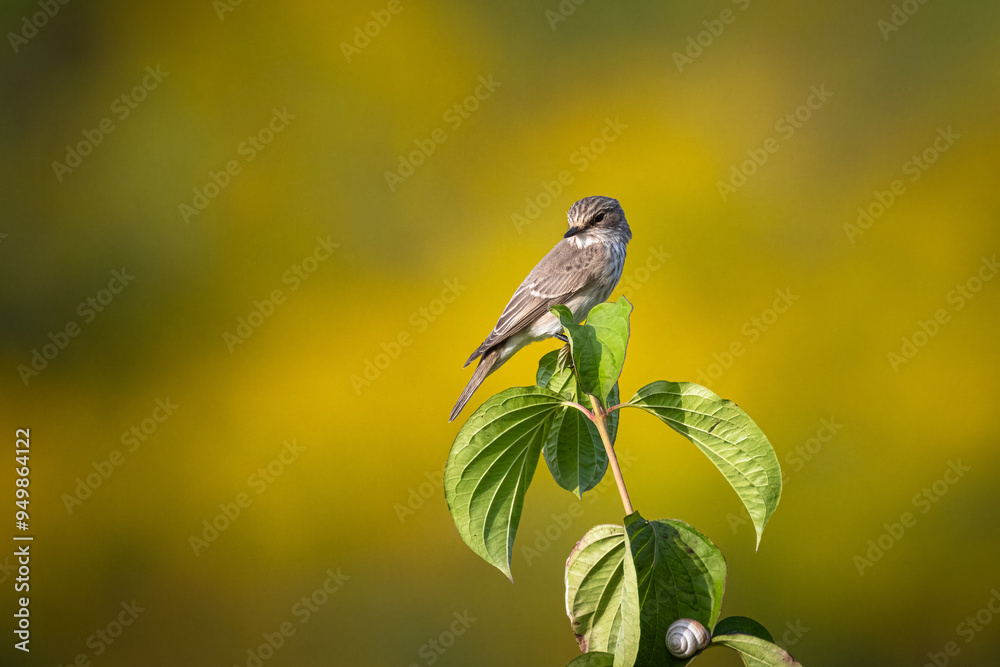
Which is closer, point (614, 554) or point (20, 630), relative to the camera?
point (614, 554)

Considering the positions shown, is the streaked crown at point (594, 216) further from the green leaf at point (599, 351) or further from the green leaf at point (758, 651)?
the green leaf at point (758, 651)

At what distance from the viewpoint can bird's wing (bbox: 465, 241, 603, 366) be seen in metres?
2.25

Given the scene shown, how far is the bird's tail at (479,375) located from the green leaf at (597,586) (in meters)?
1.16

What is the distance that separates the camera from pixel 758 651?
811 mm

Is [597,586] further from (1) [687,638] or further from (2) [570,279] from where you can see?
(2) [570,279]

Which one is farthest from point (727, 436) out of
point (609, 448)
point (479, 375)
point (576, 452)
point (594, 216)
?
point (594, 216)

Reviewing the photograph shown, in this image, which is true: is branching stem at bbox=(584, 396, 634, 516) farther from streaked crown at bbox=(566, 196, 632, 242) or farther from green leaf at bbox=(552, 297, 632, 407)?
streaked crown at bbox=(566, 196, 632, 242)

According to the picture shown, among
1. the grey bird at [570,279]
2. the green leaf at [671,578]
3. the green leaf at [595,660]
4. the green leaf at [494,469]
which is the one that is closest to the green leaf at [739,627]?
the green leaf at [671,578]

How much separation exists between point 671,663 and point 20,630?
466cm

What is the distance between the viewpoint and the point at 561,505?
4.11m

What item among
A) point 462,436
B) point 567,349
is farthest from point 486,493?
point 567,349

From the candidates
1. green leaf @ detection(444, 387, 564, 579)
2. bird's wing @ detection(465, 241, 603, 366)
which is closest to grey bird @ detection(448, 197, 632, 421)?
bird's wing @ detection(465, 241, 603, 366)

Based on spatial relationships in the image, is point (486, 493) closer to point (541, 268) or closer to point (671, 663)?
point (671, 663)

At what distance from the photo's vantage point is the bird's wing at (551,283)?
2250 millimetres
